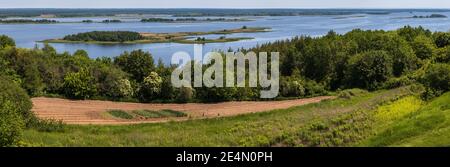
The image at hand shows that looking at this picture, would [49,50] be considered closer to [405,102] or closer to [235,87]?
[235,87]

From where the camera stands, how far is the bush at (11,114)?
14.9m

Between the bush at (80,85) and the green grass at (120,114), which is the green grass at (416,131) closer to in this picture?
the green grass at (120,114)

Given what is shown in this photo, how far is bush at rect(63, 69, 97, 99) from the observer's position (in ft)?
117

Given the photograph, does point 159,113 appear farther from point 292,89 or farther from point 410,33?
point 410,33

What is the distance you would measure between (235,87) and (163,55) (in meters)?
29.2

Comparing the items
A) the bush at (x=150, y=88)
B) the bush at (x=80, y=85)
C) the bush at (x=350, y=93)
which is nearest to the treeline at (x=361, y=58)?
the bush at (x=350, y=93)

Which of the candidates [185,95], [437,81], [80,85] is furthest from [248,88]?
[437,81]

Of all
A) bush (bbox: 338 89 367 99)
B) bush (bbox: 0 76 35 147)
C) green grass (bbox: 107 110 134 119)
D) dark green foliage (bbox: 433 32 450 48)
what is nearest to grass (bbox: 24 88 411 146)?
bush (bbox: 0 76 35 147)

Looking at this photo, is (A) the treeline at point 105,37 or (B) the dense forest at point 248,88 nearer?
(B) the dense forest at point 248,88

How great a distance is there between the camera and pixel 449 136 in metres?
12.4

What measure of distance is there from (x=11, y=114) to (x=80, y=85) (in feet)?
61.6

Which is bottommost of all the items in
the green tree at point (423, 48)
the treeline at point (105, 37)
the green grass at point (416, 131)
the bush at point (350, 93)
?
the treeline at point (105, 37)

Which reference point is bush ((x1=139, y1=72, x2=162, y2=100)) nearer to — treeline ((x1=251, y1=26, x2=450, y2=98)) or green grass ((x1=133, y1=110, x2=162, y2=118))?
green grass ((x1=133, y1=110, x2=162, y2=118))
